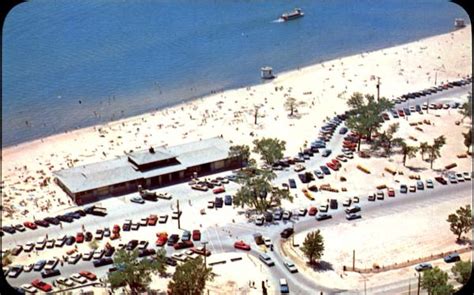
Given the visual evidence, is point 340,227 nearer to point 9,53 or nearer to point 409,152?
point 409,152

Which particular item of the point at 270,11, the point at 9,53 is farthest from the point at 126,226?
the point at 270,11

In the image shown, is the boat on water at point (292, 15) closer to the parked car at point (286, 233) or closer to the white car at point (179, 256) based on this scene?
the parked car at point (286, 233)

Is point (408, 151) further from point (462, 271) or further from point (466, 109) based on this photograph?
point (462, 271)

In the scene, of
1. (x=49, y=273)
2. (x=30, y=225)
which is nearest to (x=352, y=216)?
(x=49, y=273)

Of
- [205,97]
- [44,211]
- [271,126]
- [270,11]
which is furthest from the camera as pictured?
[270,11]

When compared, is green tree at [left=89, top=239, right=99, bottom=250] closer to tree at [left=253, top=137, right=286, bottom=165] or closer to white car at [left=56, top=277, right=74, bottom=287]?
white car at [left=56, top=277, right=74, bottom=287]

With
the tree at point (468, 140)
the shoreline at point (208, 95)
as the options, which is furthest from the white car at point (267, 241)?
the shoreline at point (208, 95)

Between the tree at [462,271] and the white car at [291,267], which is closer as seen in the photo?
the tree at [462,271]
